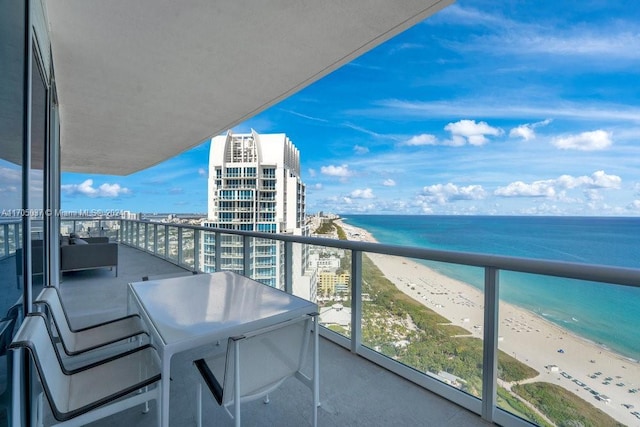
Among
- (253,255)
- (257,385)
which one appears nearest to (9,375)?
(257,385)

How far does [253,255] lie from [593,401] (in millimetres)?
3904

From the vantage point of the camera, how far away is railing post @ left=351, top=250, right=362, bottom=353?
2.81m

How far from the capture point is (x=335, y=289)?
118 inches

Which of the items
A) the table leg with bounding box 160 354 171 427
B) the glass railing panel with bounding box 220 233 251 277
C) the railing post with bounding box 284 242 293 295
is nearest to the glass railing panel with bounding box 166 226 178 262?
the glass railing panel with bounding box 220 233 251 277

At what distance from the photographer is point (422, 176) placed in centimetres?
3406

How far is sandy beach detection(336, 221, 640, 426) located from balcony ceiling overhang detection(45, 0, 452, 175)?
2.09 meters

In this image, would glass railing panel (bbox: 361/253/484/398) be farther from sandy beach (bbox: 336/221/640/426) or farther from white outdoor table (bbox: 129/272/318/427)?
white outdoor table (bbox: 129/272/318/427)

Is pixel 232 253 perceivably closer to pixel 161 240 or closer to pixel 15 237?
pixel 15 237

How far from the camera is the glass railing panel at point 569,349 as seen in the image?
1408 mm

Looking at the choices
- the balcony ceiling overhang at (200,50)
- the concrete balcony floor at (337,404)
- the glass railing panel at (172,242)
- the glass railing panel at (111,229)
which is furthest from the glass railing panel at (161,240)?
the concrete balcony floor at (337,404)

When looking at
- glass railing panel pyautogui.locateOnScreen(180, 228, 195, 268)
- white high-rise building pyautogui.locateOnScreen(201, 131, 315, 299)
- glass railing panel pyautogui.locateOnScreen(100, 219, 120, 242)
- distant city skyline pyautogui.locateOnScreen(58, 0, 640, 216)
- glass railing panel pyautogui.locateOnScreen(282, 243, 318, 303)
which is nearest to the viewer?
glass railing panel pyautogui.locateOnScreen(282, 243, 318, 303)

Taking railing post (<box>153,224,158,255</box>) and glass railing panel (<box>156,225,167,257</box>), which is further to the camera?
railing post (<box>153,224,158,255</box>)

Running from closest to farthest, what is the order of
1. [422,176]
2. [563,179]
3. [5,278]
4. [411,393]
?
[5,278], [411,393], [563,179], [422,176]

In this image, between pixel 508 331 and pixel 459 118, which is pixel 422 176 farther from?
pixel 508 331
